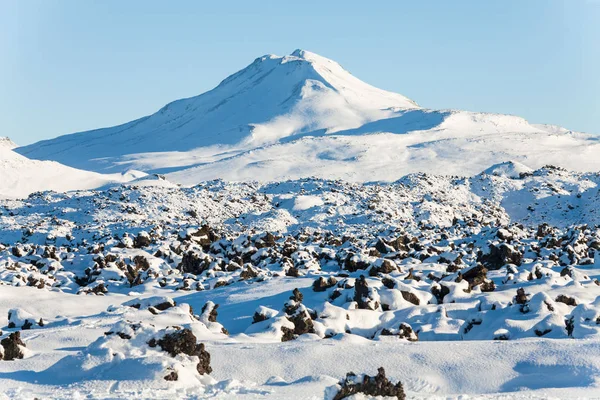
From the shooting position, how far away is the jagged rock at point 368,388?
683cm

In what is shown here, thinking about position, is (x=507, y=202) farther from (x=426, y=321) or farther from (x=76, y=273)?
(x=426, y=321)

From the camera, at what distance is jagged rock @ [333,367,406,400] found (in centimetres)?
683

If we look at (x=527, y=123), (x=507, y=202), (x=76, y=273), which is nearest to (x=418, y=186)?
(x=507, y=202)

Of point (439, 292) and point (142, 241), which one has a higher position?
point (142, 241)

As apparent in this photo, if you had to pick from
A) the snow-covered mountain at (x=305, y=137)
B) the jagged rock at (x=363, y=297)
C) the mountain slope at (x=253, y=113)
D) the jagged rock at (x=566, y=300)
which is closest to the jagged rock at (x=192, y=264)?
the jagged rock at (x=363, y=297)

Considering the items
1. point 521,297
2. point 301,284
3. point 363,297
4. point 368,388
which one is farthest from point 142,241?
point 368,388

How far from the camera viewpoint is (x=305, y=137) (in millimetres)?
88938

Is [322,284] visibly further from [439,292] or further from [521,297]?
[521,297]

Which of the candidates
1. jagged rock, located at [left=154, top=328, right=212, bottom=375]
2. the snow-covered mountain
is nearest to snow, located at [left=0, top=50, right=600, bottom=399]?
jagged rock, located at [left=154, top=328, right=212, bottom=375]

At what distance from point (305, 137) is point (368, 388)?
8264 cm

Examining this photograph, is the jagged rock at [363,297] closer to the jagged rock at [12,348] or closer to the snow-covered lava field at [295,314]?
the snow-covered lava field at [295,314]

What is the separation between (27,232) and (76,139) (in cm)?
9164

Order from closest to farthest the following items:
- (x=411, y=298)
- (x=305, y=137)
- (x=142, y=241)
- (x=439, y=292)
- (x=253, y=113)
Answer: (x=411, y=298) < (x=439, y=292) < (x=142, y=241) < (x=305, y=137) < (x=253, y=113)

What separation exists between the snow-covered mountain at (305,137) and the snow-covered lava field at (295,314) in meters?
36.0
